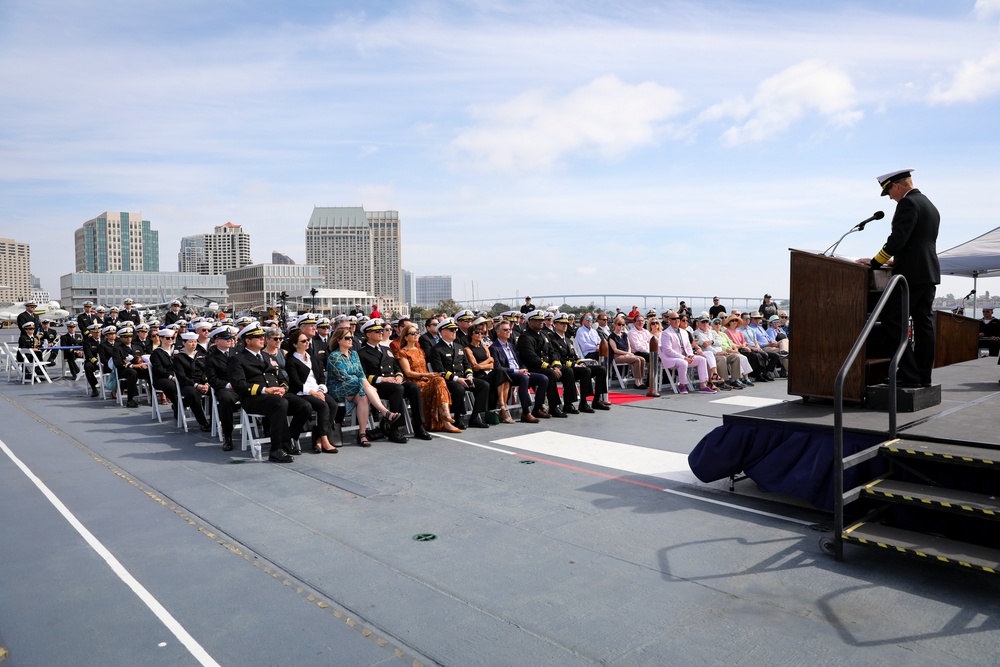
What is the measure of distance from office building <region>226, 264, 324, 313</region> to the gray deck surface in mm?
134434

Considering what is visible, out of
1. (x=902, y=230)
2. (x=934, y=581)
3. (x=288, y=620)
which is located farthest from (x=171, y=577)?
(x=902, y=230)

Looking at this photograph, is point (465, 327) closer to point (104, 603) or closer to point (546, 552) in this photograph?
point (546, 552)

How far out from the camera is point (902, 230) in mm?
4883

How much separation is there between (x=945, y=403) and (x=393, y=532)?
14.5 ft

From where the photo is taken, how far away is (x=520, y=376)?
30.3 ft

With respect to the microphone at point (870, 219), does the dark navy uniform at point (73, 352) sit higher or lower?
lower

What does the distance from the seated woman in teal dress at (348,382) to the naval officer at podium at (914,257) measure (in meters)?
5.07

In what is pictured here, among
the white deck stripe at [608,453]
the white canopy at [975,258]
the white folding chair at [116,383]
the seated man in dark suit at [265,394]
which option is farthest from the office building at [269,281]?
the white deck stripe at [608,453]

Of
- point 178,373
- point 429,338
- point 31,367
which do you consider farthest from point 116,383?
point 429,338

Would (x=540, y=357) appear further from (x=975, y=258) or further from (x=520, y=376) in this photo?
(x=975, y=258)

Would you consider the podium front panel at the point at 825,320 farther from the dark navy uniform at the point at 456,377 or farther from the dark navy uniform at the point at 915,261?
the dark navy uniform at the point at 456,377

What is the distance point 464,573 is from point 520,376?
5.39 m

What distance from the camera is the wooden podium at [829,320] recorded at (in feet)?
16.9

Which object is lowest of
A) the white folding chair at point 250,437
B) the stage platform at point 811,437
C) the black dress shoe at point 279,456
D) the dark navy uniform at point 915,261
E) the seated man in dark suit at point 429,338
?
the black dress shoe at point 279,456
